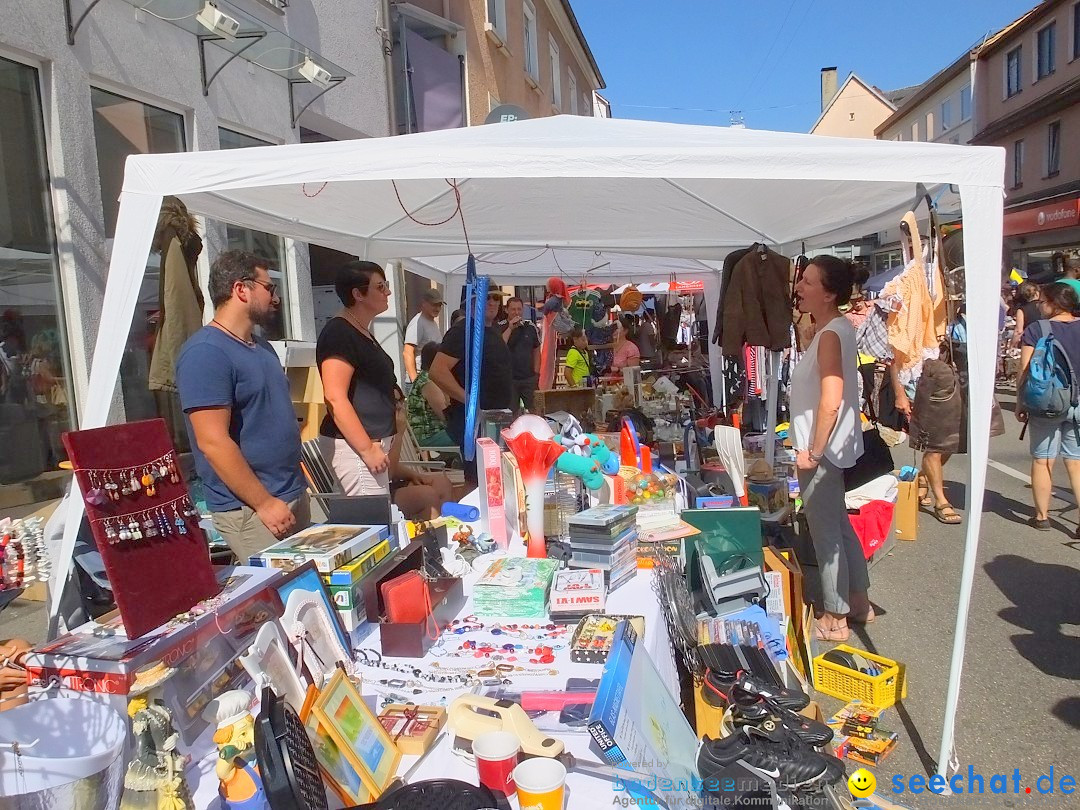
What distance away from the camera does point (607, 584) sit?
90.0 inches

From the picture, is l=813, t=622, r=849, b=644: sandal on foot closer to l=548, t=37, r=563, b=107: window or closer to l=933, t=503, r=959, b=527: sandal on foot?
l=933, t=503, r=959, b=527: sandal on foot

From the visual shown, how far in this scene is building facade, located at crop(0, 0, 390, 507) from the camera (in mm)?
3979

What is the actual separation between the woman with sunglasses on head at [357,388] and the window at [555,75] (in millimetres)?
16372

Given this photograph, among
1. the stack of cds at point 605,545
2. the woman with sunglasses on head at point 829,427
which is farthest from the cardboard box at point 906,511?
the stack of cds at point 605,545

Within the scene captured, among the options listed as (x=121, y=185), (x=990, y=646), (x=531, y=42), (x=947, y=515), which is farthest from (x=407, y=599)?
(x=531, y=42)

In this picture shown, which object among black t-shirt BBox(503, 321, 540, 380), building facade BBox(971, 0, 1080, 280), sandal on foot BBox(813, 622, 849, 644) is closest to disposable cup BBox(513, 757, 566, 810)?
sandal on foot BBox(813, 622, 849, 644)

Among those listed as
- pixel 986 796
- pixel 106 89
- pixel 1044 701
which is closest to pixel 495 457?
pixel 986 796

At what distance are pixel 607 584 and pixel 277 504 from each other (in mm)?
1232

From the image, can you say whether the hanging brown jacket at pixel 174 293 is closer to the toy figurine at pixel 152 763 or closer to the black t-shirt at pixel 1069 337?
the toy figurine at pixel 152 763

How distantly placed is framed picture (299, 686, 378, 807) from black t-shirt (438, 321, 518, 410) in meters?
3.72

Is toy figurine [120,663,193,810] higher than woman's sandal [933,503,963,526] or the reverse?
higher

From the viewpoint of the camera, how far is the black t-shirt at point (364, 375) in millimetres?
3307

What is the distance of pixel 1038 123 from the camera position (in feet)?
75.1

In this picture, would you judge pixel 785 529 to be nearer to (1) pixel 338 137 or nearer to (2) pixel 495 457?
(2) pixel 495 457
